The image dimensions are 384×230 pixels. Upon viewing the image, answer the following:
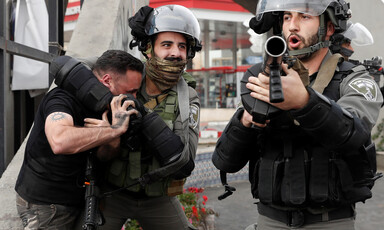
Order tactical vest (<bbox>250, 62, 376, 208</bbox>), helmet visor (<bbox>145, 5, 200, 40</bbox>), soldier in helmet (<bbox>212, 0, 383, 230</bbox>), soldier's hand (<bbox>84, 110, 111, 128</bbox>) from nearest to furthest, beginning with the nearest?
1. soldier in helmet (<bbox>212, 0, 383, 230</bbox>)
2. tactical vest (<bbox>250, 62, 376, 208</bbox>)
3. soldier's hand (<bbox>84, 110, 111, 128</bbox>)
4. helmet visor (<bbox>145, 5, 200, 40</bbox>)

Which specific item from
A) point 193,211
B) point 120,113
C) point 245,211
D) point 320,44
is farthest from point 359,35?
point 120,113

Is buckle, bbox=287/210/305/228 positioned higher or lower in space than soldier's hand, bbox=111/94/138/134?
lower

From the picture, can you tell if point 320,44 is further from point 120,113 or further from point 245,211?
point 245,211

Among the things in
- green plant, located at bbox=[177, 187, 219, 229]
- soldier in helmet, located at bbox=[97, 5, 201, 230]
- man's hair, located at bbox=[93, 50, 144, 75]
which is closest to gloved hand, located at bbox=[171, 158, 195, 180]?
soldier in helmet, located at bbox=[97, 5, 201, 230]

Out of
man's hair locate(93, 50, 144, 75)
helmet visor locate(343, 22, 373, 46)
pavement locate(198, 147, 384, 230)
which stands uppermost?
helmet visor locate(343, 22, 373, 46)

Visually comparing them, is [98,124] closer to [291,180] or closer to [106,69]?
[106,69]

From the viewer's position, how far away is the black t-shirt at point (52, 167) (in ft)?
6.67

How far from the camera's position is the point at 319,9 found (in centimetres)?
179

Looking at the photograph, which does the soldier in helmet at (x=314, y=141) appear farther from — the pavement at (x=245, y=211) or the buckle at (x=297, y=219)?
the pavement at (x=245, y=211)

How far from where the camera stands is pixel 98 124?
2020 millimetres

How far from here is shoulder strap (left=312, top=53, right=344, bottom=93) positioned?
174 centimetres

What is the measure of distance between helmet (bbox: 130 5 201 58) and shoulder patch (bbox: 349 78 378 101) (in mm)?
1187

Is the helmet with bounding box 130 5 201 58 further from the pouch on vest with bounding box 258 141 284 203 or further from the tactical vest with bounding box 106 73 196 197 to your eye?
the pouch on vest with bounding box 258 141 284 203

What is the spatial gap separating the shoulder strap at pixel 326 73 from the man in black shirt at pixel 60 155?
2.91 feet
